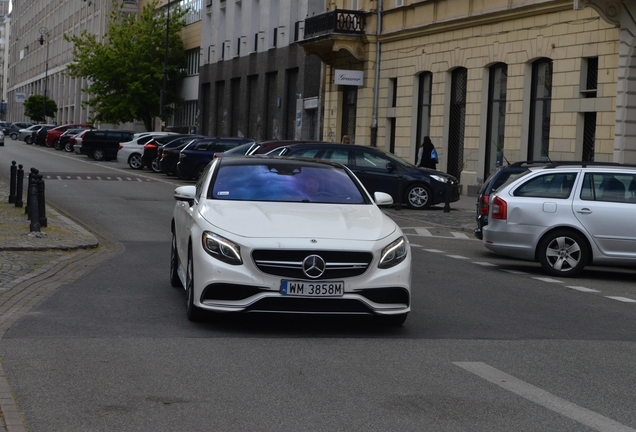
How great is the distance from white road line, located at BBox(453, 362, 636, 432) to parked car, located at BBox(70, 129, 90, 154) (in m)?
50.9

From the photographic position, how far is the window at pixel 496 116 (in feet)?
108

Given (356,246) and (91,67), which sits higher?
(91,67)

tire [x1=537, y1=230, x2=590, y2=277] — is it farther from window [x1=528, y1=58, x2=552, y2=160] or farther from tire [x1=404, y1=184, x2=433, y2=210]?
window [x1=528, y1=58, x2=552, y2=160]

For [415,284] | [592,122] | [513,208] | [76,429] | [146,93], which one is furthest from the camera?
[146,93]

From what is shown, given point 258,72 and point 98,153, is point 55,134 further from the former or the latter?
point 258,72

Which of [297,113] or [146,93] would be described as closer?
[297,113]

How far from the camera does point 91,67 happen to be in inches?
2963

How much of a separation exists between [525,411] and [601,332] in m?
3.60

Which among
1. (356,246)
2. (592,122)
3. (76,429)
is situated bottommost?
(76,429)

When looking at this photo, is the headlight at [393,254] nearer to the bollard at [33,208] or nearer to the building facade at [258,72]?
the bollard at [33,208]

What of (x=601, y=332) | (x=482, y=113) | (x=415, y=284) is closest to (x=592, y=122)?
(x=482, y=113)

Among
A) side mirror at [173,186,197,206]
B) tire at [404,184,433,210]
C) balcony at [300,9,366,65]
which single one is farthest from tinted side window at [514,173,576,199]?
balcony at [300,9,366,65]

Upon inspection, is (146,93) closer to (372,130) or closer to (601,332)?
(372,130)

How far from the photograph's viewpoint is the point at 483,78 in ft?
110
